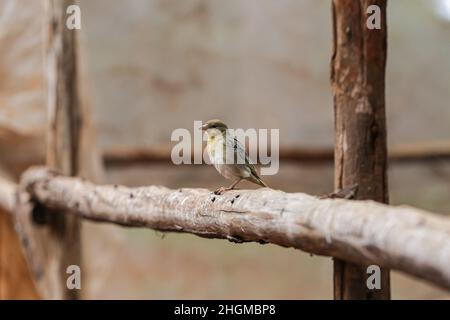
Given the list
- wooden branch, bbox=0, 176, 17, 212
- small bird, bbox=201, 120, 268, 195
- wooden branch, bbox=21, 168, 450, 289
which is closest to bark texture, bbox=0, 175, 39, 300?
wooden branch, bbox=0, 176, 17, 212

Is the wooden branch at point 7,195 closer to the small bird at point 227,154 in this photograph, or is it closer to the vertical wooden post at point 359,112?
the small bird at point 227,154

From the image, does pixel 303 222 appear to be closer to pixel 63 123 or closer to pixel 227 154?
pixel 227 154

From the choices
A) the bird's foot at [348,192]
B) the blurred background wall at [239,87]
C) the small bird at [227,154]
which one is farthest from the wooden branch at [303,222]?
the blurred background wall at [239,87]

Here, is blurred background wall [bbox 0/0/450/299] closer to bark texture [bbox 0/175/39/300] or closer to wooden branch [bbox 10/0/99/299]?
bark texture [bbox 0/175/39/300]

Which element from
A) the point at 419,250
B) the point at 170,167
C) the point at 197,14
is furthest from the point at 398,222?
the point at 197,14
